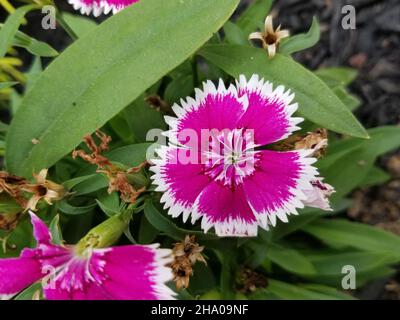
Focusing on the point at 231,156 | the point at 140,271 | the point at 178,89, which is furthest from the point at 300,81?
the point at 140,271

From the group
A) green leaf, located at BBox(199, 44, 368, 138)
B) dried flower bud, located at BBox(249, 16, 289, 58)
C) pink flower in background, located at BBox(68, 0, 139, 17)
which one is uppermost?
pink flower in background, located at BBox(68, 0, 139, 17)

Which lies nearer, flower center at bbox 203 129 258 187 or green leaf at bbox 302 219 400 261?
flower center at bbox 203 129 258 187

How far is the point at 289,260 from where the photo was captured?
128 centimetres

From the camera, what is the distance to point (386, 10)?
173cm

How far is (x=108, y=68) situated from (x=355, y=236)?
0.76 meters

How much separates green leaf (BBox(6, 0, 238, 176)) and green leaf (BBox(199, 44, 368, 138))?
0.12 metres

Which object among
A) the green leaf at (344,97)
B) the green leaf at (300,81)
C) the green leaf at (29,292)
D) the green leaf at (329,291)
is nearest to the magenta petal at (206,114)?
the green leaf at (300,81)

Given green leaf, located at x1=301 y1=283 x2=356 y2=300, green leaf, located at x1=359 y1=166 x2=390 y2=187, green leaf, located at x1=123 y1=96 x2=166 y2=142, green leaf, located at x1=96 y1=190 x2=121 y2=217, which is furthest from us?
green leaf, located at x1=359 y1=166 x2=390 y2=187

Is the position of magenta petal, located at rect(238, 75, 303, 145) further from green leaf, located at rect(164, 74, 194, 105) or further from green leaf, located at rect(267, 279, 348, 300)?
green leaf, located at rect(267, 279, 348, 300)

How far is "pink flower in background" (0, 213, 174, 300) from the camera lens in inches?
30.5

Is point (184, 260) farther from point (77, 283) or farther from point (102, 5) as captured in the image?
point (102, 5)

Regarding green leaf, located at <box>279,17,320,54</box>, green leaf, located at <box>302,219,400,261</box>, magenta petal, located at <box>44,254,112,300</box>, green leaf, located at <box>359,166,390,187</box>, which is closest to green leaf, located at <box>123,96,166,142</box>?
green leaf, located at <box>279,17,320,54</box>

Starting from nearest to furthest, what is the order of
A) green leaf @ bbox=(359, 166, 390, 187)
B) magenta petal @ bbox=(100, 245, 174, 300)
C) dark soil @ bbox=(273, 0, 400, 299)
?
magenta petal @ bbox=(100, 245, 174, 300) → green leaf @ bbox=(359, 166, 390, 187) → dark soil @ bbox=(273, 0, 400, 299)

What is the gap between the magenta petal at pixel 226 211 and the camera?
0.86 m
